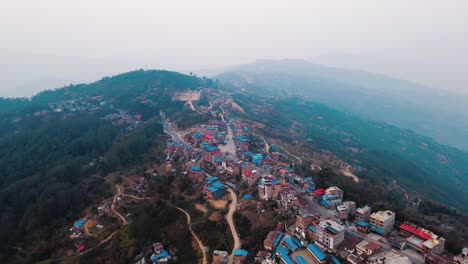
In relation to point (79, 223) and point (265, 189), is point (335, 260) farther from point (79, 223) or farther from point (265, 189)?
point (79, 223)

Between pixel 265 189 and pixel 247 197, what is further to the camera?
pixel 247 197

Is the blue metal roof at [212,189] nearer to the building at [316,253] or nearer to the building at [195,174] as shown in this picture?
the building at [195,174]

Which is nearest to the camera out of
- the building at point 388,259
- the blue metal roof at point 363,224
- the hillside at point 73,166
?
the building at point 388,259

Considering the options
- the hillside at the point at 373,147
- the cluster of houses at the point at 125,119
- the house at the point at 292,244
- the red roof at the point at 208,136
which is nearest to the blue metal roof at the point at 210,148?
the red roof at the point at 208,136

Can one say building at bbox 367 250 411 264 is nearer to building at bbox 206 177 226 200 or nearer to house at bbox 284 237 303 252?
house at bbox 284 237 303 252

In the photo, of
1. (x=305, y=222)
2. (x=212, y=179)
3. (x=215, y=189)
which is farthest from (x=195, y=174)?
(x=305, y=222)
